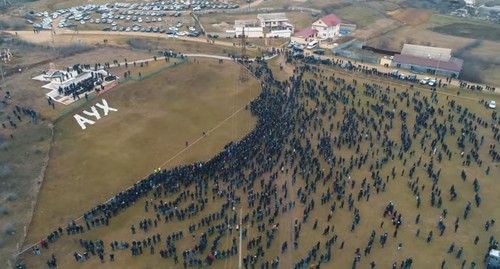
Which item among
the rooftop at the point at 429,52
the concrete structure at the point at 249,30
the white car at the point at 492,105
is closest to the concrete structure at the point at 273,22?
the concrete structure at the point at 249,30

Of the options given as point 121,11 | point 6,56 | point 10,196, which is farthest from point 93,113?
point 121,11

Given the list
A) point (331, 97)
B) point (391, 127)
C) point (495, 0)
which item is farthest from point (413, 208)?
point (495, 0)

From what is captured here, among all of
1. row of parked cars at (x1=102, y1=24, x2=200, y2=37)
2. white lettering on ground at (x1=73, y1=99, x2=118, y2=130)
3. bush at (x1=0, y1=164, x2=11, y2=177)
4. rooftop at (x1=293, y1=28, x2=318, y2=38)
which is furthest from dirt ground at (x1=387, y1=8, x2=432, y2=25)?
bush at (x1=0, y1=164, x2=11, y2=177)

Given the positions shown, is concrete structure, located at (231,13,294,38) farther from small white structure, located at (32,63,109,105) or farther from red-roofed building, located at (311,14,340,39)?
small white structure, located at (32,63,109,105)

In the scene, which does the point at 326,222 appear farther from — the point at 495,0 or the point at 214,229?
the point at 495,0

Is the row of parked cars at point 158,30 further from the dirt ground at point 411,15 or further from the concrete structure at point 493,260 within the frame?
the concrete structure at point 493,260

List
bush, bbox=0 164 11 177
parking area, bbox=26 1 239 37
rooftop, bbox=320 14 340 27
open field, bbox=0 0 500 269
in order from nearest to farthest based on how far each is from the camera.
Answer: open field, bbox=0 0 500 269
bush, bbox=0 164 11 177
rooftop, bbox=320 14 340 27
parking area, bbox=26 1 239 37

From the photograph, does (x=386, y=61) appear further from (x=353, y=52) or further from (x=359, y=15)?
(x=359, y=15)
